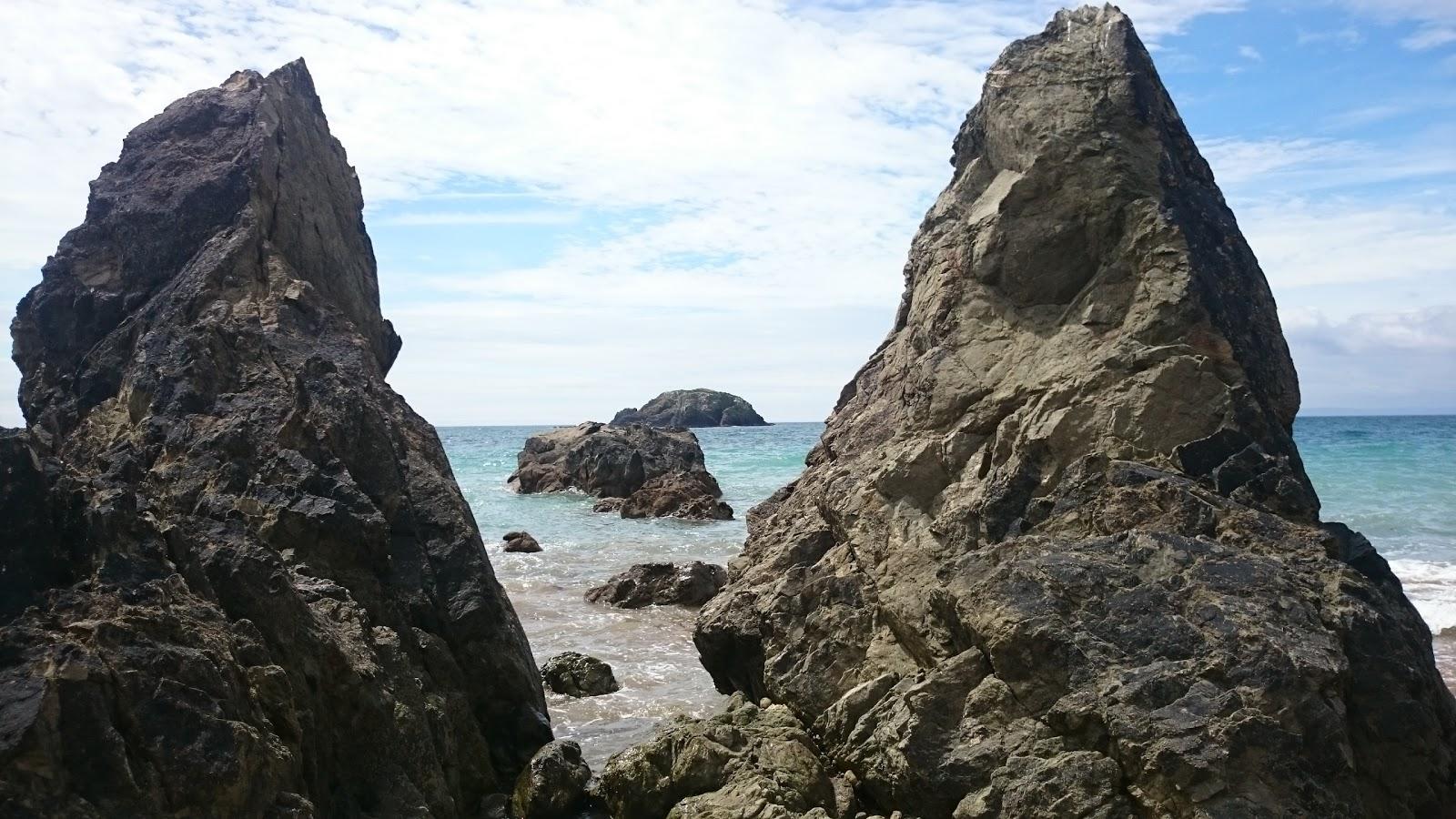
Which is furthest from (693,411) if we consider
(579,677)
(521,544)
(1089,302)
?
(1089,302)

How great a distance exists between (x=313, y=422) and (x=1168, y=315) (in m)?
6.77

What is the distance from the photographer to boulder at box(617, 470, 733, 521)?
113 feet

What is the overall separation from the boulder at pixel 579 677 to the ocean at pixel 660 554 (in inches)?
7.5

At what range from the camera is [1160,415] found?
8.96 meters

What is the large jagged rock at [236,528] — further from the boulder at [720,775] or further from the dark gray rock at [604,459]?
the dark gray rock at [604,459]

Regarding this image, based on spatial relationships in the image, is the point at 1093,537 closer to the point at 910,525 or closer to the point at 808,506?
the point at 910,525

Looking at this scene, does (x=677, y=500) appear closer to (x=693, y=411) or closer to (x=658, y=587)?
(x=658, y=587)

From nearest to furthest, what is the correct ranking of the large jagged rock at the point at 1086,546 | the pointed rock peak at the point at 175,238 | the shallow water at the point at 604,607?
the large jagged rock at the point at 1086,546, the pointed rock peak at the point at 175,238, the shallow water at the point at 604,607

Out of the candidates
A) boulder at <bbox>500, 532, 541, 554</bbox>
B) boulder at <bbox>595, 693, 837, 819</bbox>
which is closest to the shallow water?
boulder at <bbox>500, 532, 541, 554</bbox>

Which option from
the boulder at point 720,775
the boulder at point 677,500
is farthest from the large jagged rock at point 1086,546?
the boulder at point 677,500

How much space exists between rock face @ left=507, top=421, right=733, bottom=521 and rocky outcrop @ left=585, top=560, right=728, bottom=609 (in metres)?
14.5

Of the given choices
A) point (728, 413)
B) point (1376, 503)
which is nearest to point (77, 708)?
point (1376, 503)

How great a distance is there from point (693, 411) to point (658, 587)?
90.8 meters

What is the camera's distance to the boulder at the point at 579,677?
1309 cm
